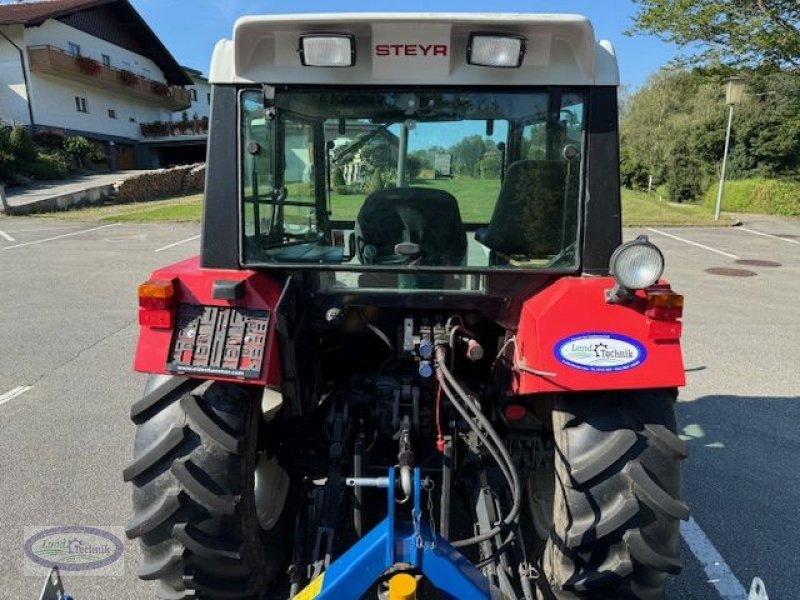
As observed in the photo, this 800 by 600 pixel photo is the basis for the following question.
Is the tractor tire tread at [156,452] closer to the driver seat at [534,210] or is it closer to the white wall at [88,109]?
the driver seat at [534,210]

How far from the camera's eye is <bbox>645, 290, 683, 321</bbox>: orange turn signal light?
6.77ft

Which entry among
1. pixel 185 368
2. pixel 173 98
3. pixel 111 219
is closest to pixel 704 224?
pixel 111 219

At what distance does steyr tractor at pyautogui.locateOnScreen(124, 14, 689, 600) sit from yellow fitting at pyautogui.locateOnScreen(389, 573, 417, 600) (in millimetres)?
135

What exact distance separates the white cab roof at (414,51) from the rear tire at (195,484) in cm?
115

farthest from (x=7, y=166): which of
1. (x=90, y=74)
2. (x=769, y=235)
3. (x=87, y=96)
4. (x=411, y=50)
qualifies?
(x=769, y=235)

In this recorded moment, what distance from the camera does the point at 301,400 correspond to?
8.49 feet

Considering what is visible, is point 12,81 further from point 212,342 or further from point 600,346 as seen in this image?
point 600,346

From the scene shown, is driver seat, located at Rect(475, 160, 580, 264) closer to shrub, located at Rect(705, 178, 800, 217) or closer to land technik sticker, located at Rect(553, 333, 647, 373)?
land technik sticker, located at Rect(553, 333, 647, 373)

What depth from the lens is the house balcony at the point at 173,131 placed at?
34.5 meters

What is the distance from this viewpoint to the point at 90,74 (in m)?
29.8

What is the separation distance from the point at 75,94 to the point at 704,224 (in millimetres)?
29086

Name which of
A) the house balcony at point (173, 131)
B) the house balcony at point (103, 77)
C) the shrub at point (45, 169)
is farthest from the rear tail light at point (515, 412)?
the house balcony at point (173, 131)

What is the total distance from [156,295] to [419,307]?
1001 millimetres

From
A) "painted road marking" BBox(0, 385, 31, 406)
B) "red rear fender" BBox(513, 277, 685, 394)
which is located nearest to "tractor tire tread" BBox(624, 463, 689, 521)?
"red rear fender" BBox(513, 277, 685, 394)
